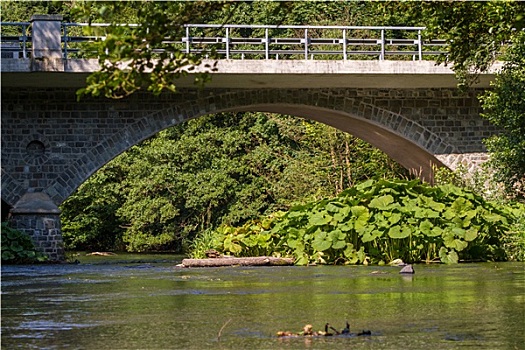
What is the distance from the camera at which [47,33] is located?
24000 millimetres

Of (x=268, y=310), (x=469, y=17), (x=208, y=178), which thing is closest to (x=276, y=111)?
(x=208, y=178)

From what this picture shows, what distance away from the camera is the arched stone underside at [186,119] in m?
25.9

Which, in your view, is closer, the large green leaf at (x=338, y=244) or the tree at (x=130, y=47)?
the tree at (x=130, y=47)

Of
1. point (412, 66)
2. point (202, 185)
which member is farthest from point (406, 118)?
point (202, 185)

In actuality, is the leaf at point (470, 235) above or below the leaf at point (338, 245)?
above

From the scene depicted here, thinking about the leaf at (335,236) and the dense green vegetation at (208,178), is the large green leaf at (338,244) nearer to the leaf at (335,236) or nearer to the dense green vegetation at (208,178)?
the leaf at (335,236)

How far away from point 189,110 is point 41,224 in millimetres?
4662

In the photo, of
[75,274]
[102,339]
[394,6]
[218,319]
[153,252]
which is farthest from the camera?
[153,252]

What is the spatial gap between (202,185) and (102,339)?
2791cm

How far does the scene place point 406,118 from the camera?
92.3ft

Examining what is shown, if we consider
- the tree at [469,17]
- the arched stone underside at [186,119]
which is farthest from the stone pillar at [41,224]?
the tree at [469,17]

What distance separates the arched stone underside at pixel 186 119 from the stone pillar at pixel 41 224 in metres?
1.14

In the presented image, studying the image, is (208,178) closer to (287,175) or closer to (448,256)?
(287,175)

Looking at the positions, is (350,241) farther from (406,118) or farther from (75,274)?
(406,118)
